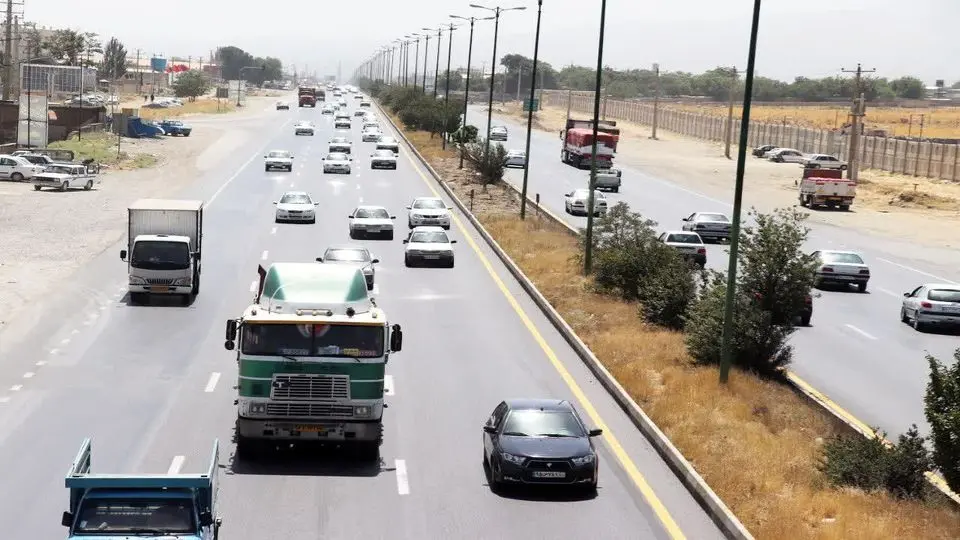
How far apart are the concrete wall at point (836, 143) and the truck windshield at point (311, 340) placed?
90.5m

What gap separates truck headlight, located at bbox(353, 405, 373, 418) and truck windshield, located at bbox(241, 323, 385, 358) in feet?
2.75

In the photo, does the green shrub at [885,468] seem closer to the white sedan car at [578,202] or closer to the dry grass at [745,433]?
the dry grass at [745,433]

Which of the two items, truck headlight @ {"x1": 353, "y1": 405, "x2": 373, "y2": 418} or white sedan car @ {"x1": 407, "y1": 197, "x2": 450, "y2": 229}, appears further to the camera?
white sedan car @ {"x1": 407, "y1": 197, "x2": 450, "y2": 229}

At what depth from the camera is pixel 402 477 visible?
2156 centimetres

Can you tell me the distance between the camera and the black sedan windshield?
68.7 ft

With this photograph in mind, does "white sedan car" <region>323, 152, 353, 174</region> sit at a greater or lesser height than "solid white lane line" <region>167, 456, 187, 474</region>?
greater

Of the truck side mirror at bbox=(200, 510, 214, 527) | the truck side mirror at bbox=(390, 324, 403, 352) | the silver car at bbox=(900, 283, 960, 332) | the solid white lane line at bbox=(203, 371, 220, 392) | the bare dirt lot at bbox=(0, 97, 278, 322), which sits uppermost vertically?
the truck side mirror at bbox=(390, 324, 403, 352)

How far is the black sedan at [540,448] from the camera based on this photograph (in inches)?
800

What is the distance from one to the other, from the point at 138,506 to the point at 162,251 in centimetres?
2580

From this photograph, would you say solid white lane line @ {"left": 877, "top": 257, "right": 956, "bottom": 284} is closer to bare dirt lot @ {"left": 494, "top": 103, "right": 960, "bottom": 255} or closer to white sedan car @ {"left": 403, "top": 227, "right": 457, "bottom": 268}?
bare dirt lot @ {"left": 494, "top": 103, "right": 960, "bottom": 255}

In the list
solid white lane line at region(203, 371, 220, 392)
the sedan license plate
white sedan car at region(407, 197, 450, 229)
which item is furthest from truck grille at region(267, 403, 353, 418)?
white sedan car at region(407, 197, 450, 229)

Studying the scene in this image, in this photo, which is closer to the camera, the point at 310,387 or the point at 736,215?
the point at 310,387

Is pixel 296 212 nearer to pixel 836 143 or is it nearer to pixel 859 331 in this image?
pixel 859 331

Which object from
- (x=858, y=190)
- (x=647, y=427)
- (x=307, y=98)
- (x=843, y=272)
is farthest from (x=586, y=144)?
(x=307, y=98)
